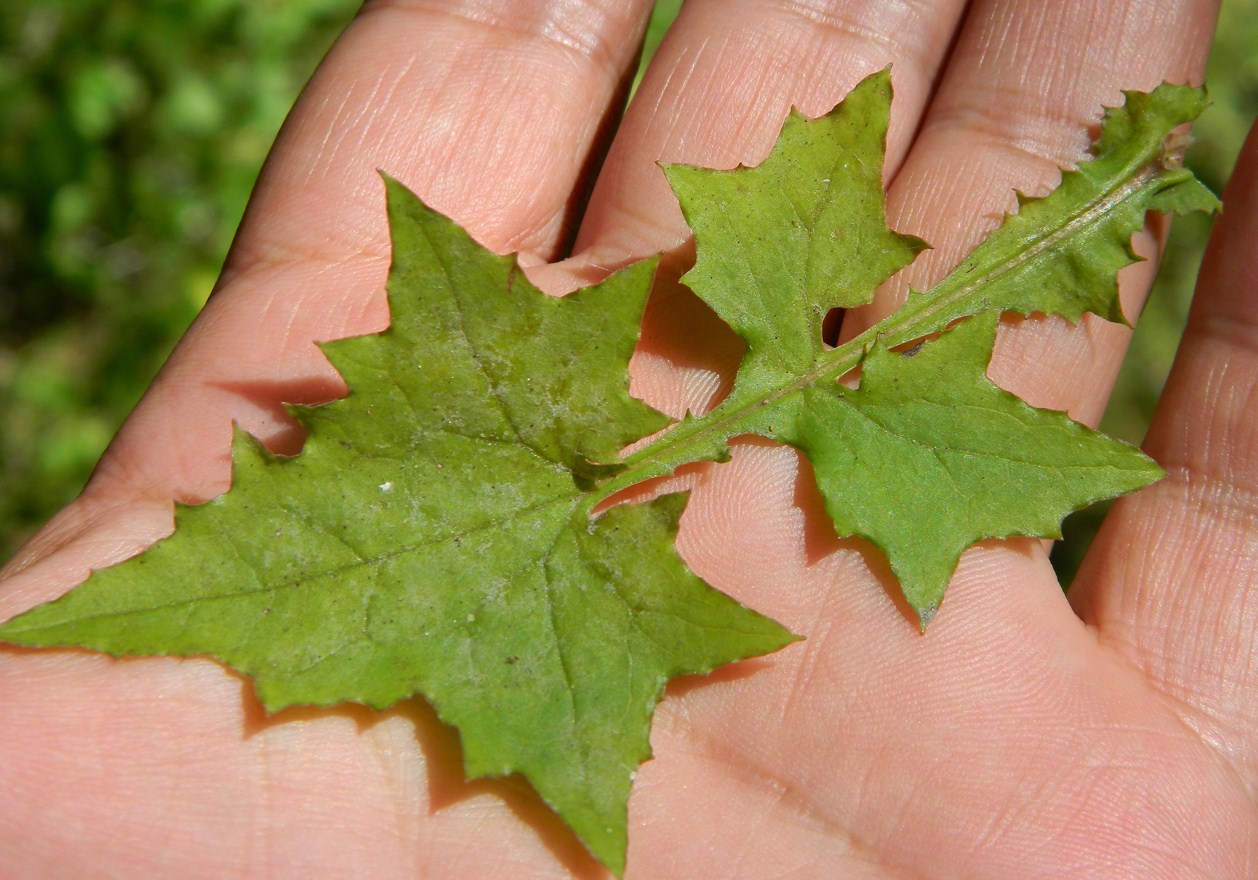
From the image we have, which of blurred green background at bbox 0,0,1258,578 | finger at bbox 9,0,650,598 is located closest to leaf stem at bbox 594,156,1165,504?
finger at bbox 9,0,650,598

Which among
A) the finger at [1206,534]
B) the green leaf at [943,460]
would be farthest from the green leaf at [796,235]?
the finger at [1206,534]

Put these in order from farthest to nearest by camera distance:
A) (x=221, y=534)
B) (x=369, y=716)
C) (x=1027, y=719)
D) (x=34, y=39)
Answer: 1. (x=34, y=39)
2. (x=1027, y=719)
3. (x=369, y=716)
4. (x=221, y=534)

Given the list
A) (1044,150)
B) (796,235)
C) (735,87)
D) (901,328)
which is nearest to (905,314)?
(901,328)

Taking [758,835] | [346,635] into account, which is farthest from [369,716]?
[758,835]

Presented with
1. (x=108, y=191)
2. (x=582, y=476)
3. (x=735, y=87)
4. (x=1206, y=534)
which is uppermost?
(x=735, y=87)

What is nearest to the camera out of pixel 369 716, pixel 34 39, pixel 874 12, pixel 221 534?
pixel 221 534

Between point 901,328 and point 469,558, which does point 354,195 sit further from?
point 901,328

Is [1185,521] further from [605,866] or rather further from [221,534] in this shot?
[221,534]

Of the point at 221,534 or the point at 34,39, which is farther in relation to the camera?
the point at 34,39
